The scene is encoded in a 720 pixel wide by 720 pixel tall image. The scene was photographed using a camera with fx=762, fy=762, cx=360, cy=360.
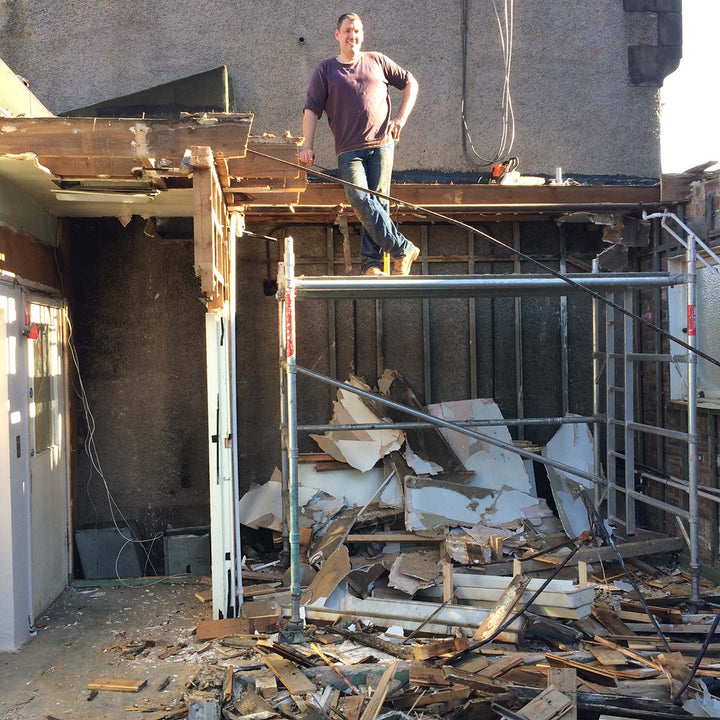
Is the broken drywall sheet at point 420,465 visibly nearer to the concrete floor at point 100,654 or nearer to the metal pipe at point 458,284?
the metal pipe at point 458,284

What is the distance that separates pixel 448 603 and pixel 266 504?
103 inches

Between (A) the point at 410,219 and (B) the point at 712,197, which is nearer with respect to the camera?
(B) the point at 712,197

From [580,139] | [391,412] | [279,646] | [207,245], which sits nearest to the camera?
[207,245]

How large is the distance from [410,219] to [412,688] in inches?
192

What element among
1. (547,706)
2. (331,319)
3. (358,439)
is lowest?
(547,706)

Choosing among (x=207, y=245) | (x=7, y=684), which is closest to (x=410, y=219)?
(x=207, y=245)

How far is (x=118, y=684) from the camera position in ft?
17.0

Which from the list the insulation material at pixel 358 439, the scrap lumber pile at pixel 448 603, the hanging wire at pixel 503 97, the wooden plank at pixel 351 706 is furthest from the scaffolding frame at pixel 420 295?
the hanging wire at pixel 503 97

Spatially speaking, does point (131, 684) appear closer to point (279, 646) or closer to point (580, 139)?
point (279, 646)

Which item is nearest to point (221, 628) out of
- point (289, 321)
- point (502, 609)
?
point (502, 609)

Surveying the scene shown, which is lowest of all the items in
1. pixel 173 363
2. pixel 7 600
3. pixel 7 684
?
pixel 7 684

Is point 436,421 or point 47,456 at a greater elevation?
point 436,421

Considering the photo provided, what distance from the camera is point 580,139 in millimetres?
8969

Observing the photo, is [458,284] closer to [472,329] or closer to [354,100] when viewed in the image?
[354,100]
